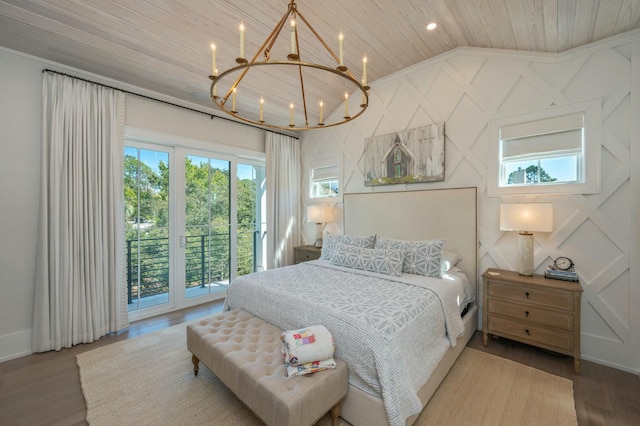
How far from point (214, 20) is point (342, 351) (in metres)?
2.85

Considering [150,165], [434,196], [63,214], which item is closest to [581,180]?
[434,196]

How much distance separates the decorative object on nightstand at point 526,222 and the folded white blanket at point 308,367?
217cm

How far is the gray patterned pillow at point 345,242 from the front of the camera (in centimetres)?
330

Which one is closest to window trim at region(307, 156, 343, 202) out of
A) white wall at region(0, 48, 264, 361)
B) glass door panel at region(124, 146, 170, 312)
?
glass door panel at region(124, 146, 170, 312)

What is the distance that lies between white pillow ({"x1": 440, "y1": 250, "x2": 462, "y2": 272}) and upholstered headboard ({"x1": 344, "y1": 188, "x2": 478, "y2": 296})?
3.0 inches

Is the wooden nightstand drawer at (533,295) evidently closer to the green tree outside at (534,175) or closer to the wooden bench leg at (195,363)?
the green tree outside at (534,175)

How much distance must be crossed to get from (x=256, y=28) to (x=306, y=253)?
3.02 meters

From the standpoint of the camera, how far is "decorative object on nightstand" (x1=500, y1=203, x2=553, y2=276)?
7.95 ft

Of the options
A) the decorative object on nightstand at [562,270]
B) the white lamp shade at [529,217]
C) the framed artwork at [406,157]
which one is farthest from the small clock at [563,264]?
the framed artwork at [406,157]

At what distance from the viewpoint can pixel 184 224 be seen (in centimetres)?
378

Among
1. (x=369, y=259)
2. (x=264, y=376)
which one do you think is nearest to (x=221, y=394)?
(x=264, y=376)

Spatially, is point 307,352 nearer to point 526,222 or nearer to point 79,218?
point 526,222

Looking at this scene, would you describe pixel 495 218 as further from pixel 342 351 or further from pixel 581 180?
pixel 342 351

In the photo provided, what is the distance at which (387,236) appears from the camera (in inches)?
144
